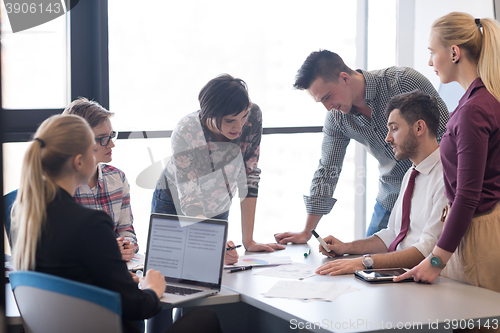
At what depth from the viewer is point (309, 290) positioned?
1543 millimetres

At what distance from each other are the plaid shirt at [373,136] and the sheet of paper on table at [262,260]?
1.69ft

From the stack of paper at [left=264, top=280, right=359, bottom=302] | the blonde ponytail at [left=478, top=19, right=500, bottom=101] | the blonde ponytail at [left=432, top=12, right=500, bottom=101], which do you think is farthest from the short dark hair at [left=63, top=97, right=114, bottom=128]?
the blonde ponytail at [left=478, top=19, right=500, bottom=101]

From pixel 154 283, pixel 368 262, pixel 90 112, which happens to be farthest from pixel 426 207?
pixel 90 112

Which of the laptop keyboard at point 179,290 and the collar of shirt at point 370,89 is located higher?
the collar of shirt at point 370,89

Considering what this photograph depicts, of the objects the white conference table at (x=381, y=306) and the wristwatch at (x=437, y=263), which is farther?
the wristwatch at (x=437, y=263)

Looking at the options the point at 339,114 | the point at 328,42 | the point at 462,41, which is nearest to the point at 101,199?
the point at 339,114

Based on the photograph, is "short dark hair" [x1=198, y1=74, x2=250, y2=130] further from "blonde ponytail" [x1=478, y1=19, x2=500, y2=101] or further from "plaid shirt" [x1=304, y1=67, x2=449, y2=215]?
"blonde ponytail" [x1=478, y1=19, x2=500, y2=101]

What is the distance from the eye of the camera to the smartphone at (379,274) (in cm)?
163

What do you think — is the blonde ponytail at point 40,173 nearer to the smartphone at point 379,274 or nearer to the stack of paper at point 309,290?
the stack of paper at point 309,290

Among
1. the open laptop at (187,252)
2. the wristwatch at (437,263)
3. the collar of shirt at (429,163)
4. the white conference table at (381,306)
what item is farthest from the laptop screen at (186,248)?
the collar of shirt at (429,163)

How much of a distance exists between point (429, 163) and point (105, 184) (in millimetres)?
1373

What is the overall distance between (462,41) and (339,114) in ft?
3.06

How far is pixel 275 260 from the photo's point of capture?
6.45ft

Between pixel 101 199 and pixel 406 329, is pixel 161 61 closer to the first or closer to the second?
pixel 101 199
